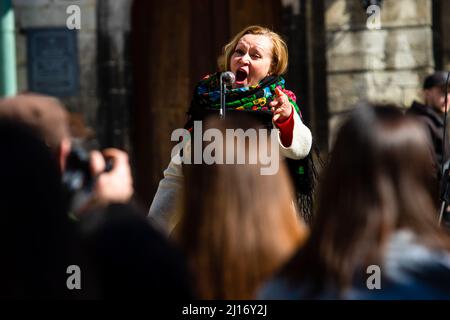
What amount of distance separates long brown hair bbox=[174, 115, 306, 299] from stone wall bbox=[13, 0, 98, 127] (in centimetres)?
706

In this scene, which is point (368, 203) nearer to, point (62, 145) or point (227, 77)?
point (62, 145)

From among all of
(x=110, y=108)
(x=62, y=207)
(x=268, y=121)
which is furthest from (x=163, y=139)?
(x=62, y=207)

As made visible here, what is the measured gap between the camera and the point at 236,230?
123 inches

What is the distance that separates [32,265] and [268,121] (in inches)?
101

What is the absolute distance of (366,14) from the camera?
9797mm

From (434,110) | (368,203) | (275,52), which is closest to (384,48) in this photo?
(434,110)

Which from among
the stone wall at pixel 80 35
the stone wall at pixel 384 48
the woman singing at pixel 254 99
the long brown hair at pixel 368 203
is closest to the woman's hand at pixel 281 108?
the woman singing at pixel 254 99

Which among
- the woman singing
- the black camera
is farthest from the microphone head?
the black camera

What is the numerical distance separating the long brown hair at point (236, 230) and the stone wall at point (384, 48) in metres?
6.72

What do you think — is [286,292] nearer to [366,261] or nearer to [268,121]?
[366,261]

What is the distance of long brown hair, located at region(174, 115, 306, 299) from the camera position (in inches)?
123

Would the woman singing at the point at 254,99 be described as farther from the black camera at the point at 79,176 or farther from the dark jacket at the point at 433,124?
the dark jacket at the point at 433,124

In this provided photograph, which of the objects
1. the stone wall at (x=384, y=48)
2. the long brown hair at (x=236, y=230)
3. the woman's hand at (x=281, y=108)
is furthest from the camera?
the stone wall at (x=384, y=48)

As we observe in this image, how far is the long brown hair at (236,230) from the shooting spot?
313cm
